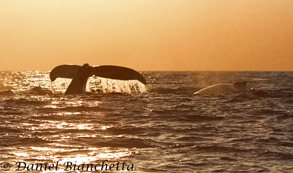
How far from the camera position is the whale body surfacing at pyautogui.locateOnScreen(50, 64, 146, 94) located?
76.7 feet

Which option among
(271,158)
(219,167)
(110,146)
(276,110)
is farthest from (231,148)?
(276,110)

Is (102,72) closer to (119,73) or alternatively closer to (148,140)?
(119,73)

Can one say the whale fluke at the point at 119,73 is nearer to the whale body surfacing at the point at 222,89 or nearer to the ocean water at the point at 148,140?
the ocean water at the point at 148,140

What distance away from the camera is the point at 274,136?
12.3 m

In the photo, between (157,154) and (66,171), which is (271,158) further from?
(66,171)

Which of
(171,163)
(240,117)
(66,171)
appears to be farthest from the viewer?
(240,117)

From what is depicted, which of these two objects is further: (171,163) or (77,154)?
(77,154)

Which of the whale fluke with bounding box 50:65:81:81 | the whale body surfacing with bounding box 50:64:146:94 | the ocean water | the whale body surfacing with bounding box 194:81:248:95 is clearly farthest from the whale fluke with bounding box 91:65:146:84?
the whale body surfacing with bounding box 194:81:248:95

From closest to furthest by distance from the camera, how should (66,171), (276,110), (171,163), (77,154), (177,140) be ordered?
1. (66,171)
2. (171,163)
3. (77,154)
4. (177,140)
5. (276,110)

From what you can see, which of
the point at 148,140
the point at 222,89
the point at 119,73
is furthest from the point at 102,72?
the point at 148,140

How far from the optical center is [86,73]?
24.3 meters

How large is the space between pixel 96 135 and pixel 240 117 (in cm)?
648

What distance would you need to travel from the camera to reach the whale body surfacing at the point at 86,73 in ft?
76.7

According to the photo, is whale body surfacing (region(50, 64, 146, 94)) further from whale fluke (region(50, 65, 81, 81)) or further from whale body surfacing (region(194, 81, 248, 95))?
whale body surfacing (region(194, 81, 248, 95))
